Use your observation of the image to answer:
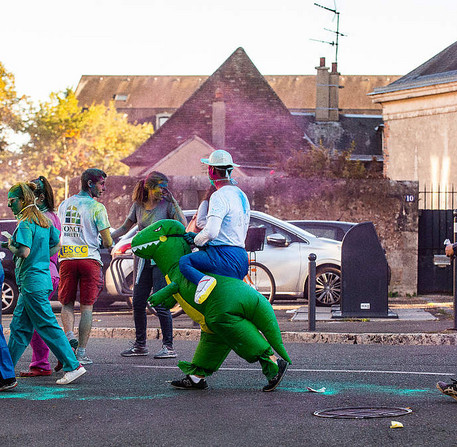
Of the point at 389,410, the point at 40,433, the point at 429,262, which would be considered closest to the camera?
the point at 40,433

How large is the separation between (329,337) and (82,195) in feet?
12.0

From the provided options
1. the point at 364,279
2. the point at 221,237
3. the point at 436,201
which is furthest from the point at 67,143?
the point at 221,237

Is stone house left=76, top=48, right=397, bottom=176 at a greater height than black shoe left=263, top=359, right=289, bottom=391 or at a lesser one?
greater

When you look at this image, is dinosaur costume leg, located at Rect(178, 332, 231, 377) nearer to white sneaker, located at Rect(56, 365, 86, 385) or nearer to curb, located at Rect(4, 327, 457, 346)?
white sneaker, located at Rect(56, 365, 86, 385)

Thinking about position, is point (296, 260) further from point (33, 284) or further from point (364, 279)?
point (33, 284)

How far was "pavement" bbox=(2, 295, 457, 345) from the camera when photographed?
11.0m

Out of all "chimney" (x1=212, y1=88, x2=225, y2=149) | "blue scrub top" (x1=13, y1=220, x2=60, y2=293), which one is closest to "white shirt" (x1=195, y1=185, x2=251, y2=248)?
"blue scrub top" (x1=13, y1=220, x2=60, y2=293)

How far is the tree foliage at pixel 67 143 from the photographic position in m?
62.5

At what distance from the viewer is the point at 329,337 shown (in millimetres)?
11156

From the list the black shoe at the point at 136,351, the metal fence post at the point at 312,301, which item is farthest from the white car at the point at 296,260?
the black shoe at the point at 136,351

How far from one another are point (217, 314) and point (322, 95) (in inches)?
1710

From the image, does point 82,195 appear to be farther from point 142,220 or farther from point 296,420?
point 296,420

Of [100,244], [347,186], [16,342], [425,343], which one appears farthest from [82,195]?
[347,186]

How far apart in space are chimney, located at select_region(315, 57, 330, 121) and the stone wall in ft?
95.6
